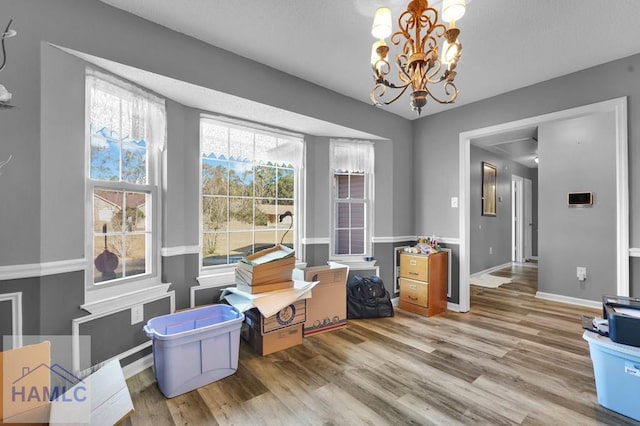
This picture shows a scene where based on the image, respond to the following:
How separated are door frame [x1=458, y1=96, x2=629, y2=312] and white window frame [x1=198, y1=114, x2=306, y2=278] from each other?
2002 millimetres

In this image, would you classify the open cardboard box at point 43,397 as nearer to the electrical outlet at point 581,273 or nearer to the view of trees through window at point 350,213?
the view of trees through window at point 350,213

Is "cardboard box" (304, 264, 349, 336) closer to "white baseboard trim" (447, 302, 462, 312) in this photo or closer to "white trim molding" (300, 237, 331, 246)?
"white trim molding" (300, 237, 331, 246)

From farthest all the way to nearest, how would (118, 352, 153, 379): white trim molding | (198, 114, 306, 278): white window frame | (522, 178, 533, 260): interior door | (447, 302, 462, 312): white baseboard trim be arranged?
(522, 178, 533, 260): interior door → (447, 302, 462, 312): white baseboard trim → (198, 114, 306, 278): white window frame → (118, 352, 153, 379): white trim molding

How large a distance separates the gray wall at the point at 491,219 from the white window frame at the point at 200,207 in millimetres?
3380

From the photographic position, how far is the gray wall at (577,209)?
3.63 m

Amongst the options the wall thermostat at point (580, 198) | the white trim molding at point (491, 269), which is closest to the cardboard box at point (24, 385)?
the wall thermostat at point (580, 198)

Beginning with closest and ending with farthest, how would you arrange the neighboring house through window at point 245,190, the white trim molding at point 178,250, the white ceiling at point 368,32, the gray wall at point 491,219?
the white ceiling at point 368,32, the white trim molding at point 178,250, the neighboring house through window at point 245,190, the gray wall at point 491,219

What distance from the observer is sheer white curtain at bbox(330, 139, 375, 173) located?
3633 millimetres

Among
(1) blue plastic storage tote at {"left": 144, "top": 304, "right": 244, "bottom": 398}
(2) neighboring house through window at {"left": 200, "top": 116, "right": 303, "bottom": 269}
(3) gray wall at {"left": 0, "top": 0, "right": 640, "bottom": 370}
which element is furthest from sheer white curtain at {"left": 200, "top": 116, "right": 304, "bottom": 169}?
(1) blue plastic storage tote at {"left": 144, "top": 304, "right": 244, "bottom": 398}

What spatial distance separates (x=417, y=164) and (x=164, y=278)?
343 cm

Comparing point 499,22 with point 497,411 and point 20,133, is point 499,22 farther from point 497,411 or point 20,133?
point 20,133

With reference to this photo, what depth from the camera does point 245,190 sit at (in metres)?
3.04

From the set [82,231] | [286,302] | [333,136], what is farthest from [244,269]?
[333,136]

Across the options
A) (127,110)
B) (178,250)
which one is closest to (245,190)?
(178,250)
